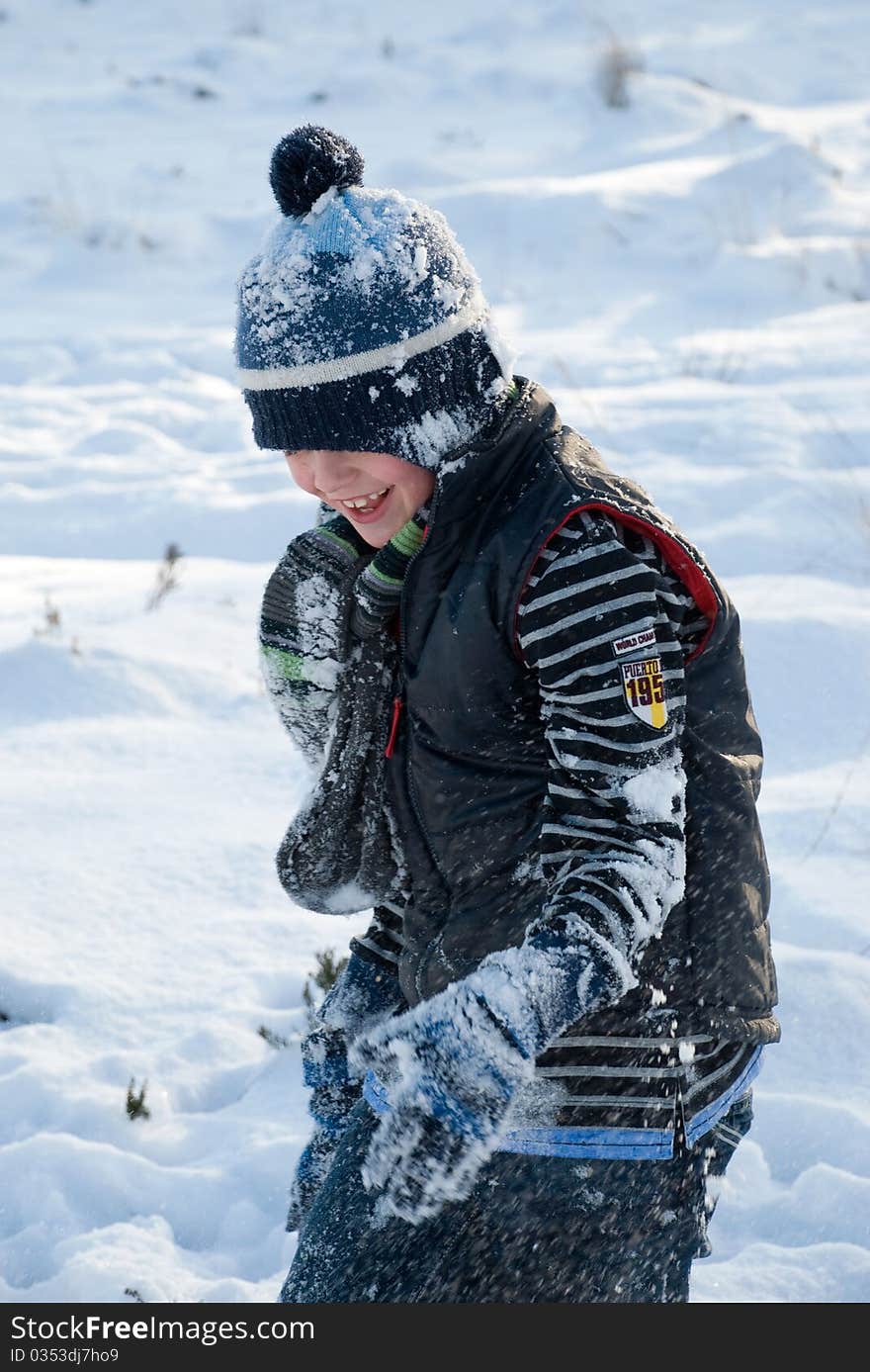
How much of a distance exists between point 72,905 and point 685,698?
230 cm

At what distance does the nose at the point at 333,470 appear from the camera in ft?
6.49

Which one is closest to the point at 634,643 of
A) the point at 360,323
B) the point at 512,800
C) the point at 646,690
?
the point at 646,690

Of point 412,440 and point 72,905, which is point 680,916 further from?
point 72,905

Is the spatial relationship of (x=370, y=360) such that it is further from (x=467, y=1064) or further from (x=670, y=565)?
(x=467, y=1064)

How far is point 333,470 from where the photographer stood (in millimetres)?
1984

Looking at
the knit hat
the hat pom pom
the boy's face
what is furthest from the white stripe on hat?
the hat pom pom

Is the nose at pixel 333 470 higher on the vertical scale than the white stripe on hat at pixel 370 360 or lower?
lower

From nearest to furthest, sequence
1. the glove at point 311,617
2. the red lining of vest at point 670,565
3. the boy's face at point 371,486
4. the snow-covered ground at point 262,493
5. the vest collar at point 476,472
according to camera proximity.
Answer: the red lining of vest at point 670,565 → the vest collar at point 476,472 → the boy's face at point 371,486 → the glove at point 311,617 → the snow-covered ground at point 262,493

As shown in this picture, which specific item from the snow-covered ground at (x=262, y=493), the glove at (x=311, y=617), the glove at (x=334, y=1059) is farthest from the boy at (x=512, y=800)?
the snow-covered ground at (x=262, y=493)

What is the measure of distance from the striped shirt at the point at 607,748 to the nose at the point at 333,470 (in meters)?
0.42

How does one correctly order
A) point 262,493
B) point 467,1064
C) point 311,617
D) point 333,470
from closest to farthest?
point 467,1064 → point 333,470 → point 311,617 → point 262,493

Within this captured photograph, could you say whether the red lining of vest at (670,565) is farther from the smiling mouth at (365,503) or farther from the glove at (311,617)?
the glove at (311,617)

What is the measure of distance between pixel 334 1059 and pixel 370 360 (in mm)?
1256

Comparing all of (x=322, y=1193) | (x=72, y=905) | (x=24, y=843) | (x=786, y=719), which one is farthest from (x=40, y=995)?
(x=786, y=719)
